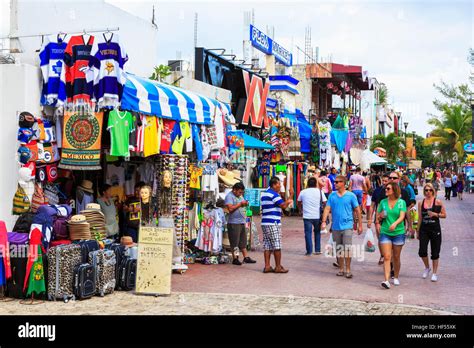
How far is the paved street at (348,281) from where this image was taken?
940 cm

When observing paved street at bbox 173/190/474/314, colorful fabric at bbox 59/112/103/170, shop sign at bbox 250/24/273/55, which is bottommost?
paved street at bbox 173/190/474/314

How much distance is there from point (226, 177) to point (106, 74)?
14.8ft

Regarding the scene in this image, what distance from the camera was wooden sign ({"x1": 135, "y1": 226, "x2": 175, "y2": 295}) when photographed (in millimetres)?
9305

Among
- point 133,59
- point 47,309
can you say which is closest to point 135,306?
point 47,309

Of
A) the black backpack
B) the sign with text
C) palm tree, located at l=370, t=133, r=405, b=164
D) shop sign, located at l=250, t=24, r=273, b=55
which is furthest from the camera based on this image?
palm tree, located at l=370, t=133, r=405, b=164

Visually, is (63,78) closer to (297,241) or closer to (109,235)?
(109,235)

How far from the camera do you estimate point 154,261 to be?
9438 millimetres

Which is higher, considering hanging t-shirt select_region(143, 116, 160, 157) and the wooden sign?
hanging t-shirt select_region(143, 116, 160, 157)

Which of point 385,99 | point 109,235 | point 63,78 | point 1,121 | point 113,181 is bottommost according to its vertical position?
point 109,235

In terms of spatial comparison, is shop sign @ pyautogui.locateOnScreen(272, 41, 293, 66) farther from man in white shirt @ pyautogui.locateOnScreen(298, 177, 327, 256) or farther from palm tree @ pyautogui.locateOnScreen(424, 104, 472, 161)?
palm tree @ pyautogui.locateOnScreen(424, 104, 472, 161)

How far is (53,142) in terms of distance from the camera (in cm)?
1015

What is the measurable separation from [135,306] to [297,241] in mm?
8468

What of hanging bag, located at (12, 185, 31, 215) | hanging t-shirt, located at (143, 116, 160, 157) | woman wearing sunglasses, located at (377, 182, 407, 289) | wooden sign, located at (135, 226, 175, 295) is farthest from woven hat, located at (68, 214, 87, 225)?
woman wearing sunglasses, located at (377, 182, 407, 289)

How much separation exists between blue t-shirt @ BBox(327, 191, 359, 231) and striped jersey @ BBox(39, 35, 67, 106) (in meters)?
5.32
